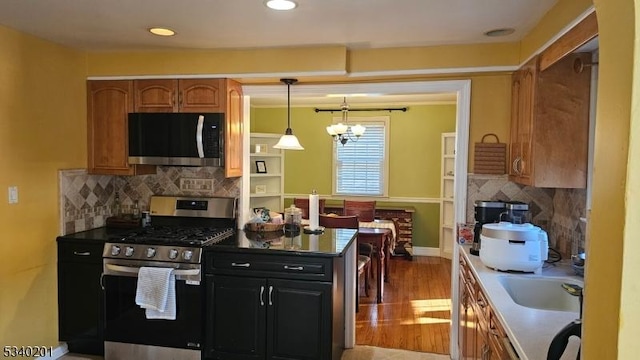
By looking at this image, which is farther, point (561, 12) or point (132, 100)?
point (132, 100)

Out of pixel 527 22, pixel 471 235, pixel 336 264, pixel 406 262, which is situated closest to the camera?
pixel 527 22

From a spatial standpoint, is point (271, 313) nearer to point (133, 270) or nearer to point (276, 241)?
point (276, 241)

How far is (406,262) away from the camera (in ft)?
20.5

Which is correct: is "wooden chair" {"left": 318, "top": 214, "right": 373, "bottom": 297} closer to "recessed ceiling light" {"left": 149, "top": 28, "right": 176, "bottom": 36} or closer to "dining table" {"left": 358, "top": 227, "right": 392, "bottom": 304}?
"dining table" {"left": 358, "top": 227, "right": 392, "bottom": 304}

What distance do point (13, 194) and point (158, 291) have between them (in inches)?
44.0

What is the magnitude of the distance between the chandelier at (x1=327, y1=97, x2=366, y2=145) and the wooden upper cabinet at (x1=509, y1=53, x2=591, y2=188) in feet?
10.5

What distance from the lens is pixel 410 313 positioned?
4188 mm

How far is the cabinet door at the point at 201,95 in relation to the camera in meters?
3.29

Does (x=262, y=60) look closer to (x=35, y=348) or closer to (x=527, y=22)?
(x=527, y=22)

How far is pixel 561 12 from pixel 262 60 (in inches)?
76.8

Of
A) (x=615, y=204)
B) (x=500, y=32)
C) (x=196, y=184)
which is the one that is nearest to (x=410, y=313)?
(x=196, y=184)

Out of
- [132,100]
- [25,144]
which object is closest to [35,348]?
[25,144]

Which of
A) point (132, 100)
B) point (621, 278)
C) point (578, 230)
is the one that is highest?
point (132, 100)

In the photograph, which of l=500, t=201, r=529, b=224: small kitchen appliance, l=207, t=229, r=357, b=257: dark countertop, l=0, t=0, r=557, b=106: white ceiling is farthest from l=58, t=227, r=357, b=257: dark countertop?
l=0, t=0, r=557, b=106: white ceiling
